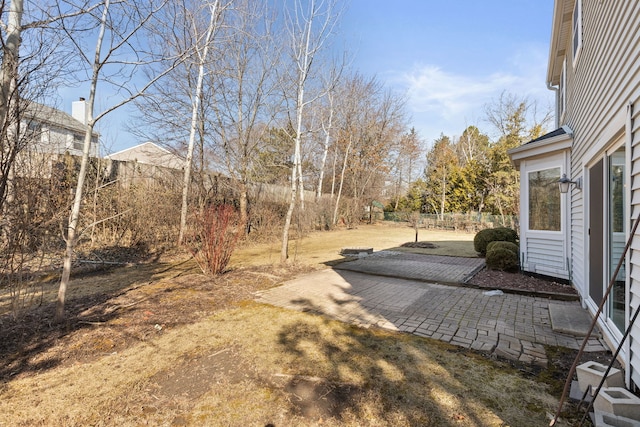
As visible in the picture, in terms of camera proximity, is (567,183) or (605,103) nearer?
(605,103)

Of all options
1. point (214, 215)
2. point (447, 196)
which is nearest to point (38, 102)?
point (214, 215)

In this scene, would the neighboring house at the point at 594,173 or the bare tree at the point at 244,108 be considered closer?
the neighboring house at the point at 594,173

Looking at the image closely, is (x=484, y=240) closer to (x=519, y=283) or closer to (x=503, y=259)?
(x=503, y=259)

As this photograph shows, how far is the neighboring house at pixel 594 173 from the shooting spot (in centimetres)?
247

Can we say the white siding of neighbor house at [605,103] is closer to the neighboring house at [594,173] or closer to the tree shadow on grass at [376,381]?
the neighboring house at [594,173]

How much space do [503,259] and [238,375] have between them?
21.4ft

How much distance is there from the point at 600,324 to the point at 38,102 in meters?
6.67

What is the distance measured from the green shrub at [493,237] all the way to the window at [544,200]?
2647 mm

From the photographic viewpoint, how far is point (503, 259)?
6996 millimetres

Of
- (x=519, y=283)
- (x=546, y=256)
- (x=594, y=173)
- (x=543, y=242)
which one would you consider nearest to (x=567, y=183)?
(x=594, y=173)

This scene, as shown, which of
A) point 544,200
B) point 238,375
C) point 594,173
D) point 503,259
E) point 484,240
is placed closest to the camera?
point 238,375

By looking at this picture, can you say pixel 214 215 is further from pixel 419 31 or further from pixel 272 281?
pixel 419 31

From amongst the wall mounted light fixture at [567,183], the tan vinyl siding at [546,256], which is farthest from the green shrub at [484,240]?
the wall mounted light fixture at [567,183]

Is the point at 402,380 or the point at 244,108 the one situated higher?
the point at 244,108
